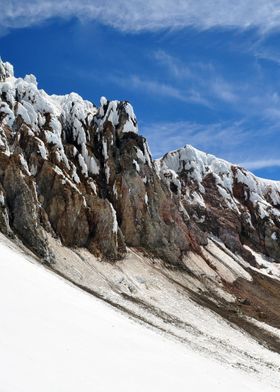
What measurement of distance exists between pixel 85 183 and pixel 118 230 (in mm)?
11345

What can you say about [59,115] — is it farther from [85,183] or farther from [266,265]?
[266,265]

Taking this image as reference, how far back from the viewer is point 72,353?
15188mm

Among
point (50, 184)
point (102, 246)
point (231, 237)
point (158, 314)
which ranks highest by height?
point (231, 237)

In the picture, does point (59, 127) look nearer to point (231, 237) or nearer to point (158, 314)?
point (158, 314)

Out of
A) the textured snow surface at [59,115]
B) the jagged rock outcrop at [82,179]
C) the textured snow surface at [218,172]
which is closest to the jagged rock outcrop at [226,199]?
the textured snow surface at [218,172]

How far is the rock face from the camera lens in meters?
62.4

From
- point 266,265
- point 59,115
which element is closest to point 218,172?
point 266,265

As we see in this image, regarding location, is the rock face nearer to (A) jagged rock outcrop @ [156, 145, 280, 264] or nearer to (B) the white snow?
(A) jagged rock outcrop @ [156, 145, 280, 264]

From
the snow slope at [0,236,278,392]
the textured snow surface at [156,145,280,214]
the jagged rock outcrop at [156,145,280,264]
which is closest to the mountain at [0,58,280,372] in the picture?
the jagged rock outcrop at [156,145,280,264]

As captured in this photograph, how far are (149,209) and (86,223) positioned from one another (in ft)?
62.9

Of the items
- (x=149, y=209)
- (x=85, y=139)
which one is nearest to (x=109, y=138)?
(x=85, y=139)

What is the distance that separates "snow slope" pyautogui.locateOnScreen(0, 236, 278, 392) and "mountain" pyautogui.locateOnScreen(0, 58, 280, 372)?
18578 mm

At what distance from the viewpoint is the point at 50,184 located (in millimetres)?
69688

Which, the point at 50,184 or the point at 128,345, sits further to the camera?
the point at 50,184
